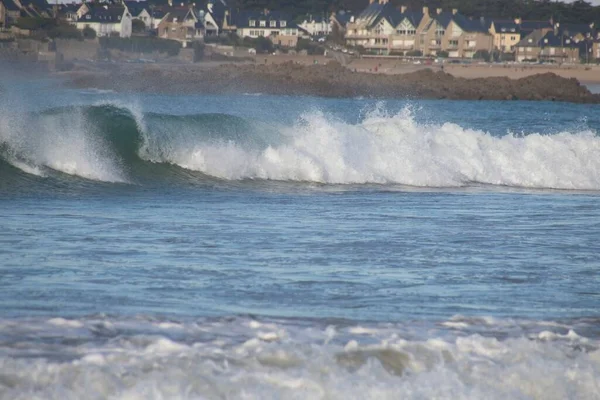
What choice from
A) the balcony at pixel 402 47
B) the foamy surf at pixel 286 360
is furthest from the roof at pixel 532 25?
the foamy surf at pixel 286 360

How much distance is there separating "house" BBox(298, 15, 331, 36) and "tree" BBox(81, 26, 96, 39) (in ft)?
133

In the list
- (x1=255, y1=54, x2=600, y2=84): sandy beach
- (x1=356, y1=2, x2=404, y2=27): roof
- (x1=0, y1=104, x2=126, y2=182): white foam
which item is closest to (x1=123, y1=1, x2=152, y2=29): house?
(x1=255, y1=54, x2=600, y2=84): sandy beach

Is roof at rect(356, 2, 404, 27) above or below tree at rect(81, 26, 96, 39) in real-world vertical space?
above

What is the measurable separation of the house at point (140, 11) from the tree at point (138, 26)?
1212mm

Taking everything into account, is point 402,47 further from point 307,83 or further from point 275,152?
point 275,152

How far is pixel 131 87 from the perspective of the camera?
5622cm

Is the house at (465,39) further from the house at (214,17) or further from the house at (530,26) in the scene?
the house at (214,17)

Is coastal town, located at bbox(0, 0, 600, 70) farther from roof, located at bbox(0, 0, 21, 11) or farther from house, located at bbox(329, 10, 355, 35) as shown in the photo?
roof, located at bbox(0, 0, 21, 11)

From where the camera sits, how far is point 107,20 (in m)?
81.9

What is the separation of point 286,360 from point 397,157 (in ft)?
42.0

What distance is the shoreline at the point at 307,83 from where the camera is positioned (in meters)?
57.1

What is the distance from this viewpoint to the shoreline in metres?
57.1

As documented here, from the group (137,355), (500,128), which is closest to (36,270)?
(137,355)

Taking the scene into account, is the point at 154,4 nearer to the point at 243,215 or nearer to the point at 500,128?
the point at 500,128
